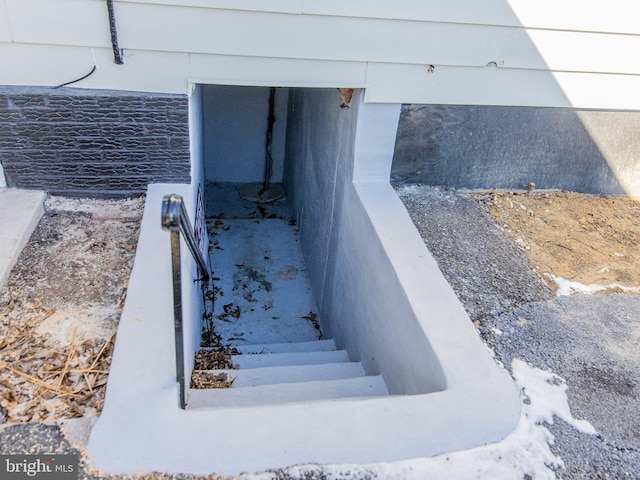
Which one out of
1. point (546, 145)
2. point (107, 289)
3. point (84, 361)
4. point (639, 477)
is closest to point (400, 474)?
point (639, 477)

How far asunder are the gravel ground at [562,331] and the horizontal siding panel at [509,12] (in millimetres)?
1205

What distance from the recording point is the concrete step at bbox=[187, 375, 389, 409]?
7.81ft

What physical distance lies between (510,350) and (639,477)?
680 millimetres

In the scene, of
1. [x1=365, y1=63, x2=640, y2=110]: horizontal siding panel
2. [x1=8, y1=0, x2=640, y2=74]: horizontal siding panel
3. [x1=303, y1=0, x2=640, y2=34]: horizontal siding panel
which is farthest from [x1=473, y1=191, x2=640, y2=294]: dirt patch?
[x1=303, y1=0, x2=640, y2=34]: horizontal siding panel

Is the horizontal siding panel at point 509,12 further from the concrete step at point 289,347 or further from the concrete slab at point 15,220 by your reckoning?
the concrete step at point 289,347

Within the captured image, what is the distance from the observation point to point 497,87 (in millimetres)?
3342

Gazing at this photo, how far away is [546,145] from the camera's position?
11.9 ft

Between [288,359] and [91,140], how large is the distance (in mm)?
1911

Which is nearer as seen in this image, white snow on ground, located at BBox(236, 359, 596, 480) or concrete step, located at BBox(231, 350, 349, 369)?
white snow on ground, located at BBox(236, 359, 596, 480)

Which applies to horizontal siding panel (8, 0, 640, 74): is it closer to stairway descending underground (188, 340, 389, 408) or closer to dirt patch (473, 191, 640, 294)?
dirt patch (473, 191, 640, 294)

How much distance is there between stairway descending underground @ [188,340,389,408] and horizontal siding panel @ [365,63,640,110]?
176 cm

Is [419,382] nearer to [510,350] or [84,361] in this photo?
[510,350]

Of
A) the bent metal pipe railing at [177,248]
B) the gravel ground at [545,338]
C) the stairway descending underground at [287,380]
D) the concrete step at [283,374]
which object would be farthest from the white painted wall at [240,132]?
the bent metal pipe railing at [177,248]

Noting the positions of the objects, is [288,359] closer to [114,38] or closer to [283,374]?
[283,374]
